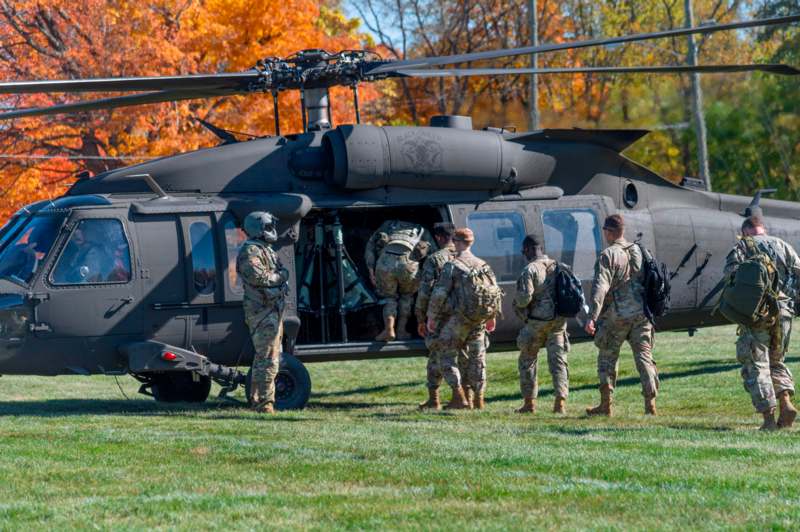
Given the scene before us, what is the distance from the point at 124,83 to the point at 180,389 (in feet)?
14.1

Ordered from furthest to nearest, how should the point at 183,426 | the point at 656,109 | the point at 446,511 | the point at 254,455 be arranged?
the point at 656,109, the point at 183,426, the point at 254,455, the point at 446,511

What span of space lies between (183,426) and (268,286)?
1.78 metres

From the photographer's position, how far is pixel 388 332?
44.3 ft

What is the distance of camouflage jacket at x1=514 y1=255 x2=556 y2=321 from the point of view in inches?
485

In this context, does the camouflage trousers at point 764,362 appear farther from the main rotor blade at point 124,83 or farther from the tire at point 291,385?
the main rotor blade at point 124,83

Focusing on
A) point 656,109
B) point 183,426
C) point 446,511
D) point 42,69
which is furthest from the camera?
point 656,109

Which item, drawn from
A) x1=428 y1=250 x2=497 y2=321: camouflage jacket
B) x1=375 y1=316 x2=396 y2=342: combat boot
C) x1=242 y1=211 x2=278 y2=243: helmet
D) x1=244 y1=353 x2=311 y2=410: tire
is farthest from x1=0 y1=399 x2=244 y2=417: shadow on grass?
x1=428 y1=250 x2=497 y2=321: camouflage jacket

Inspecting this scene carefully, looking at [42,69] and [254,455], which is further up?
[42,69]

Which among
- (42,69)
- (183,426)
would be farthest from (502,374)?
(42,69)

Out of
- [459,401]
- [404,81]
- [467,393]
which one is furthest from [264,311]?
[404,81]

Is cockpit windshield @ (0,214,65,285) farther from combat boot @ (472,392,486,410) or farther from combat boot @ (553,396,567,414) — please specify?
combat boot @ (553,396,567,414)

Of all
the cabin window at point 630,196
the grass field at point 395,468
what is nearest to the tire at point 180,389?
the grass field at point 395,468

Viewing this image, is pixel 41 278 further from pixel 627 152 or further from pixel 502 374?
pixel 627 152

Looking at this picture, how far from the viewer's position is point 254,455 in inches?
360
